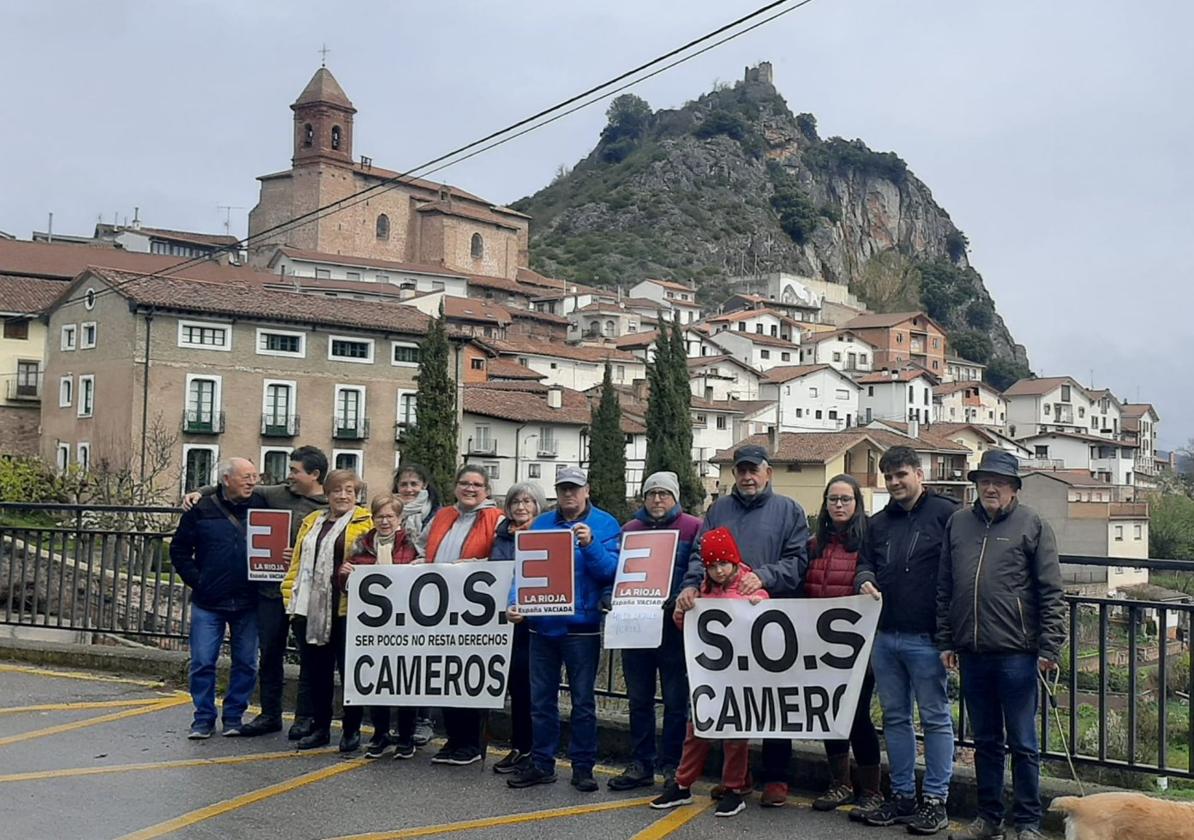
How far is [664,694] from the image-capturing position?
7.12 metres

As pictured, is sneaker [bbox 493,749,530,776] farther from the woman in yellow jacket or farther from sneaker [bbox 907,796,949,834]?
sneaker [bbox 907,796,949,834]

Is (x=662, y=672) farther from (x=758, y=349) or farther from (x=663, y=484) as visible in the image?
(x=758, y=349)

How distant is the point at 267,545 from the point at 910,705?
14.9 feet

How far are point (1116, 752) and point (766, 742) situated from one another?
2.17m

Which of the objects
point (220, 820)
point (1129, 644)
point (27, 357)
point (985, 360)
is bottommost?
point (220, 820)

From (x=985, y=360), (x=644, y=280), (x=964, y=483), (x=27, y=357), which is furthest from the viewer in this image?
(x=985, y=360)

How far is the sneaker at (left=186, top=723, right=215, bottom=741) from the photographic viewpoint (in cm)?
806

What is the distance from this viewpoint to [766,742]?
6.72 meters

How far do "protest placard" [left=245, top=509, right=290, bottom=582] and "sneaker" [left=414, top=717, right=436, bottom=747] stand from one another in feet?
4.67

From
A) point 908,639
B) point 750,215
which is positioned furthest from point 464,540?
point 750,215

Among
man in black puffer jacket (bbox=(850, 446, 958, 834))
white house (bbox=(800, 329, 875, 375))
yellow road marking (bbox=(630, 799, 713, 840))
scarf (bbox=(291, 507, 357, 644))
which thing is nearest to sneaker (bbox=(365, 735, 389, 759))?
scarf (bbox=(291, 507, 357, 644))

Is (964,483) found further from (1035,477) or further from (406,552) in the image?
(406,552)

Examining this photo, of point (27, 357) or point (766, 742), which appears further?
point (27, 357)

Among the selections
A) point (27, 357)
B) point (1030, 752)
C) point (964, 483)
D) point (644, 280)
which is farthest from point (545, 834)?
point (644, 280)
